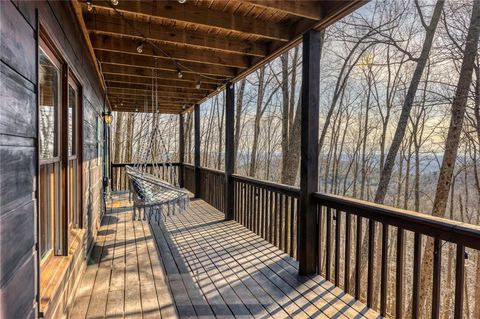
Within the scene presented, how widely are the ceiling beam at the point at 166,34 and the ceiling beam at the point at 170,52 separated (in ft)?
0.81

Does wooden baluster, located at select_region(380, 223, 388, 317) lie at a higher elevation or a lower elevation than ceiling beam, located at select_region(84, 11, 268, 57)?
lower

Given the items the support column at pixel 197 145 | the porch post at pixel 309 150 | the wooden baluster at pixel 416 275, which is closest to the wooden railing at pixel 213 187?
the support column at pixel 197 145

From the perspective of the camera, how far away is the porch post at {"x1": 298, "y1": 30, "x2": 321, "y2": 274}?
125 inches

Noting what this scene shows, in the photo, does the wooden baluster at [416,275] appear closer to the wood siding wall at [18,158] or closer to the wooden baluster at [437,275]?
the wooden baluster at [437,275]

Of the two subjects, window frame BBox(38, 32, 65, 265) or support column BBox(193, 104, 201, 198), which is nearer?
window frame BBox(38, 32, 65, 265)

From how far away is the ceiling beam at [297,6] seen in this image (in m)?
2.81

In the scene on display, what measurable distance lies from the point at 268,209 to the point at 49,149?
3.13 metres

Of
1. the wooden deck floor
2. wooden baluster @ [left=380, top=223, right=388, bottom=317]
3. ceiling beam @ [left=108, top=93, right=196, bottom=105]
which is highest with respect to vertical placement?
ceiling beam @ [left=108, top=93, right=196, bottom=105]

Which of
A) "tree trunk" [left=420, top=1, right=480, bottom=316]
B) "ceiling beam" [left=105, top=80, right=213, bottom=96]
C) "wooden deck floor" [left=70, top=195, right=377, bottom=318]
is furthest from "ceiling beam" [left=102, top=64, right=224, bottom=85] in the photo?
"tree trunk" [left=420, top=1, right=480, bottom=316]

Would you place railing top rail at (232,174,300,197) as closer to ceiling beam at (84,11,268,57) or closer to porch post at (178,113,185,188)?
ceiling beam at (84,11,268,57)

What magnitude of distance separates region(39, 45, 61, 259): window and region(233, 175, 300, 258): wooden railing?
250 cm

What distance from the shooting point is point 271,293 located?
2.84m

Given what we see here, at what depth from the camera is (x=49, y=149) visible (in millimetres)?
2068

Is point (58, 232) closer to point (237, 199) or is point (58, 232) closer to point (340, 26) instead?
point (237, 199)
